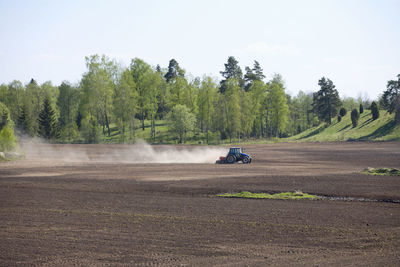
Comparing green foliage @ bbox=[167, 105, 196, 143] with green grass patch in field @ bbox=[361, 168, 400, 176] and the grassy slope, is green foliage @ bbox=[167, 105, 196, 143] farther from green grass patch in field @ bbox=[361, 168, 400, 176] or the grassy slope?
green grass patch in field @ bbox=[361, 168, 400, 176]

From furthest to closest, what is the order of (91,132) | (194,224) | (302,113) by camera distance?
(302,113), (91,132), (194,224)

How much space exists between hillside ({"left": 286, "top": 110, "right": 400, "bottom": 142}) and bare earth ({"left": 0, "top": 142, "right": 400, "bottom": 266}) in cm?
6000

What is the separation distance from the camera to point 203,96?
9775cm

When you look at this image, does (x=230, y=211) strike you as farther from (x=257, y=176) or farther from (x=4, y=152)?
(x=4, y=152)

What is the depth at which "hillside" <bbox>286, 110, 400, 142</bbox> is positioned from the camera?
271 feet

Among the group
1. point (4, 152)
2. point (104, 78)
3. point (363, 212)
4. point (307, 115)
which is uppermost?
point (104, 78)

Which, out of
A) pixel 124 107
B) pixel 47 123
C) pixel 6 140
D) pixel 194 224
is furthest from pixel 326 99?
pixel 194 224

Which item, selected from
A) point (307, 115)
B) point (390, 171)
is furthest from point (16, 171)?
point (307, 115)

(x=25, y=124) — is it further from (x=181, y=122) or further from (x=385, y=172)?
(x=385, y=172)

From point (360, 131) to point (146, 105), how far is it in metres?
51.8

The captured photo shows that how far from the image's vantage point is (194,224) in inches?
619

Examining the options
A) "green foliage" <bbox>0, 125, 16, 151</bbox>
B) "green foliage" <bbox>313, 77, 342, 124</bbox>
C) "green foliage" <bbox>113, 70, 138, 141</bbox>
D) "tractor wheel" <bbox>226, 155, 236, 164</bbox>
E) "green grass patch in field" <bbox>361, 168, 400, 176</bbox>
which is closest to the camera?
"green grass patch in field" <bbox>361, 168, 400, 176</bbox>

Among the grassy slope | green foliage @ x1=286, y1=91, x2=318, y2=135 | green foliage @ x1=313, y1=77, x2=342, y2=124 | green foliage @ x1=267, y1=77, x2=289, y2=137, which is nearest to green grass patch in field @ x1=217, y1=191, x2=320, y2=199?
the grassy slope

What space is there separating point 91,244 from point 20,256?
2226 mm
